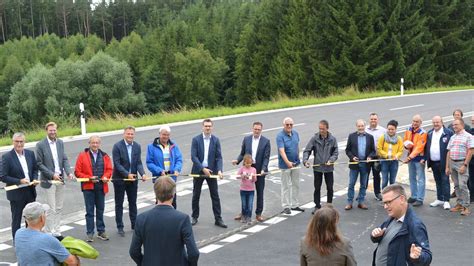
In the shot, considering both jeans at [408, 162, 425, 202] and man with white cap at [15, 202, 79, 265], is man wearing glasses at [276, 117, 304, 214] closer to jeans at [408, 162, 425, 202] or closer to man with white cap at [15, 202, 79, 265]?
jeans at [408, 162, 425, 202]

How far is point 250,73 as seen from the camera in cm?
7494

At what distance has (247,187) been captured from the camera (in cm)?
1159

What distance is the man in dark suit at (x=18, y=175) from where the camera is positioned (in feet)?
33.3

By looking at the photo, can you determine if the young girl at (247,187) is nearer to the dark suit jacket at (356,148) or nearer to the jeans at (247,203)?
the jeans at (247,203)

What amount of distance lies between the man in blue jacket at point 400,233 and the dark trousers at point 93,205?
6.21m

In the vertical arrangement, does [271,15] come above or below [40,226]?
above

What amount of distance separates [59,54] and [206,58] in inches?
1202

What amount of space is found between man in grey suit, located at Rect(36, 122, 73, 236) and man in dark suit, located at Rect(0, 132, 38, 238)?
225mm

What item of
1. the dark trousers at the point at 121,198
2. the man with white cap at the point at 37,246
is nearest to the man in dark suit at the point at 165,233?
the man with white cap at the point at 37,246

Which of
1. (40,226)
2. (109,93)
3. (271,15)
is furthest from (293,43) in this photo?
(40,226)

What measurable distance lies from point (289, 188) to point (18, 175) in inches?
205

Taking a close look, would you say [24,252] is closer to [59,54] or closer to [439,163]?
[439,163]

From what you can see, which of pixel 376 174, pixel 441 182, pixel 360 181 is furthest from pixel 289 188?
pixel 441 182

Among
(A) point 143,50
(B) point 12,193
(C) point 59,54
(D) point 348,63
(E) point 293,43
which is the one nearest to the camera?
(B) point 12,193
